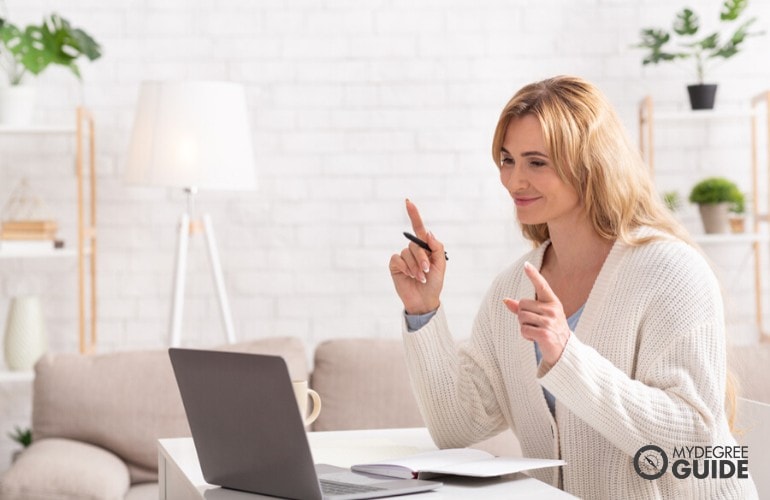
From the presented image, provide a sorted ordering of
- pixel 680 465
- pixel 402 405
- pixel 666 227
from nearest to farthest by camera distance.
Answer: pixel 680 465, pixel 666 227, pixel 402 405

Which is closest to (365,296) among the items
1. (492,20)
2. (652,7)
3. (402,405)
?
(402,405)

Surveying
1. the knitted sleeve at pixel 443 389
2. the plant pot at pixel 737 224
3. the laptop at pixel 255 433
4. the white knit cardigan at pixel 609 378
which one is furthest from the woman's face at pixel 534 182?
the plant pot at pixel 737 224

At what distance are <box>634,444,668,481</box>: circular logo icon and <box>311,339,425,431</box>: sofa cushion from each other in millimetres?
1318

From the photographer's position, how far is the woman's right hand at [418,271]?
5.92 ft

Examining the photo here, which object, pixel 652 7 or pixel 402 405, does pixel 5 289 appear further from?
pixel 652 7

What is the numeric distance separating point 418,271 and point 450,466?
46 centimetres

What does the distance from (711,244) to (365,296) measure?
4.18 ft

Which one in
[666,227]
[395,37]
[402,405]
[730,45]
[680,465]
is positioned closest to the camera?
[680,465]

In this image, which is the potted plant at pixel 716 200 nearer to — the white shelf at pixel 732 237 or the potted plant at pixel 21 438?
the white shelf at pixel 732 237

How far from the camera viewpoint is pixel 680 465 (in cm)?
162

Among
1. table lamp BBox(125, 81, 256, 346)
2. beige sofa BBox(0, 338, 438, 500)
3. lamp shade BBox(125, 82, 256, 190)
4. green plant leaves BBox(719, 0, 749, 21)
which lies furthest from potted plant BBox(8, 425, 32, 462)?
green plant leaves BBox(719, 0, 749, 21)

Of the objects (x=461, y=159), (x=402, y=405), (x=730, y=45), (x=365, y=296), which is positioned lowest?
(x=402, y=405)

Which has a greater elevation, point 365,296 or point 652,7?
point 652,7

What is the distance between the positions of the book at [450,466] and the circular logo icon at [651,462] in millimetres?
246
